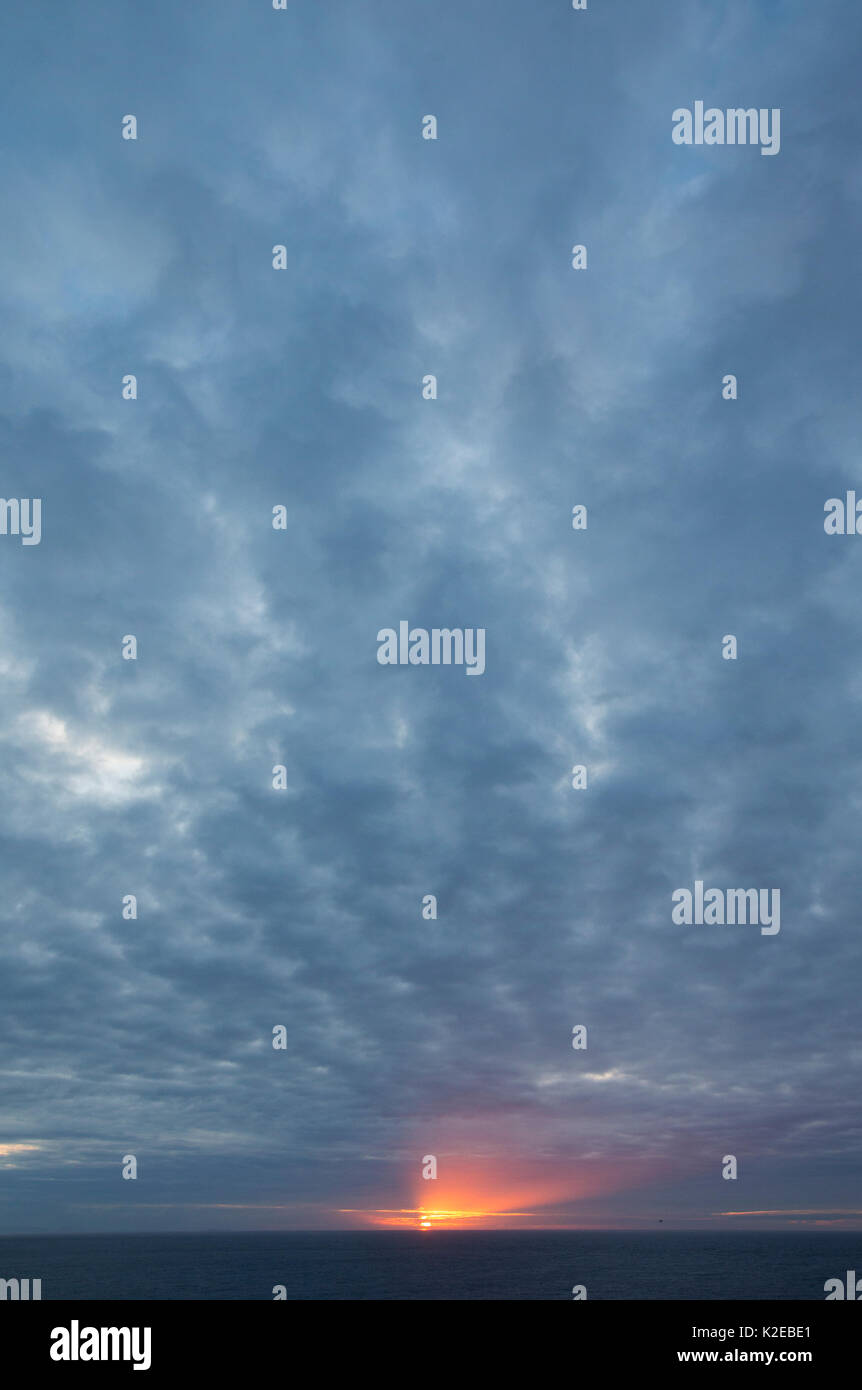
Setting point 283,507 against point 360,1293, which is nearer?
point 283,507
